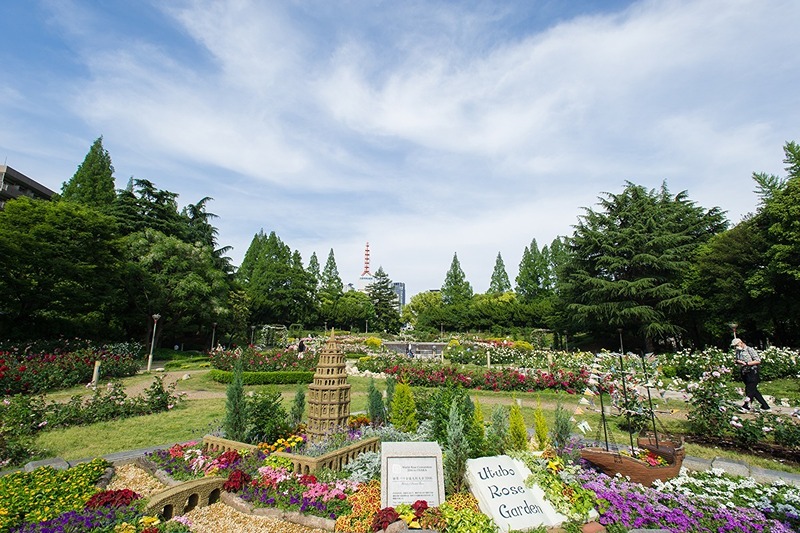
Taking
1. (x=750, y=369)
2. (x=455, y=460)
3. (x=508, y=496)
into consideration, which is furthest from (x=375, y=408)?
(x=750, y=369)

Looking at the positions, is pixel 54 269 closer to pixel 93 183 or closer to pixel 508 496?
pixel 93 183

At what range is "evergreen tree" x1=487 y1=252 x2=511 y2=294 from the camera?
61.8 meters

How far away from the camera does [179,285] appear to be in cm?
2459

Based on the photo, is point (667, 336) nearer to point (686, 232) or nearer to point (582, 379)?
point (686, 232)

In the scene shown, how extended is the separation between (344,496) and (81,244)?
73.0 feet

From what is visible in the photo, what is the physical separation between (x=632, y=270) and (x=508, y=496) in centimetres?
2867

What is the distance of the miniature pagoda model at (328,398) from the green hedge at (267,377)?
8926 mm

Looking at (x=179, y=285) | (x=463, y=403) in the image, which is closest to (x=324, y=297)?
(x=179, y=285)

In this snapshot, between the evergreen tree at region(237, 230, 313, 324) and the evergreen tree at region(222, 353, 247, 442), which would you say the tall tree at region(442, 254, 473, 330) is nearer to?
the evergreen tree at region(237, 230, 313, 324)

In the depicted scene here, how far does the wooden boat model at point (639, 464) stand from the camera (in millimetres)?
5220

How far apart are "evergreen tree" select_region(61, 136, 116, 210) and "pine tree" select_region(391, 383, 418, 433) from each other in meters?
34.7

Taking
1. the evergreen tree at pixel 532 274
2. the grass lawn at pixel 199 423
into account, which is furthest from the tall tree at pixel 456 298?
the grass lawn at pixel 199 423

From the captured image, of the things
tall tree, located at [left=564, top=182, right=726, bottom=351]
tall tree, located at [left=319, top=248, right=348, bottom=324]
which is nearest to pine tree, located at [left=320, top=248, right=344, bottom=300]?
tall tree, located at [left=319, top=248, right=348, bottom=324]

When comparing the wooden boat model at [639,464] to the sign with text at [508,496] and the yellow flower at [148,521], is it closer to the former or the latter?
the sign with text at [508,496]
